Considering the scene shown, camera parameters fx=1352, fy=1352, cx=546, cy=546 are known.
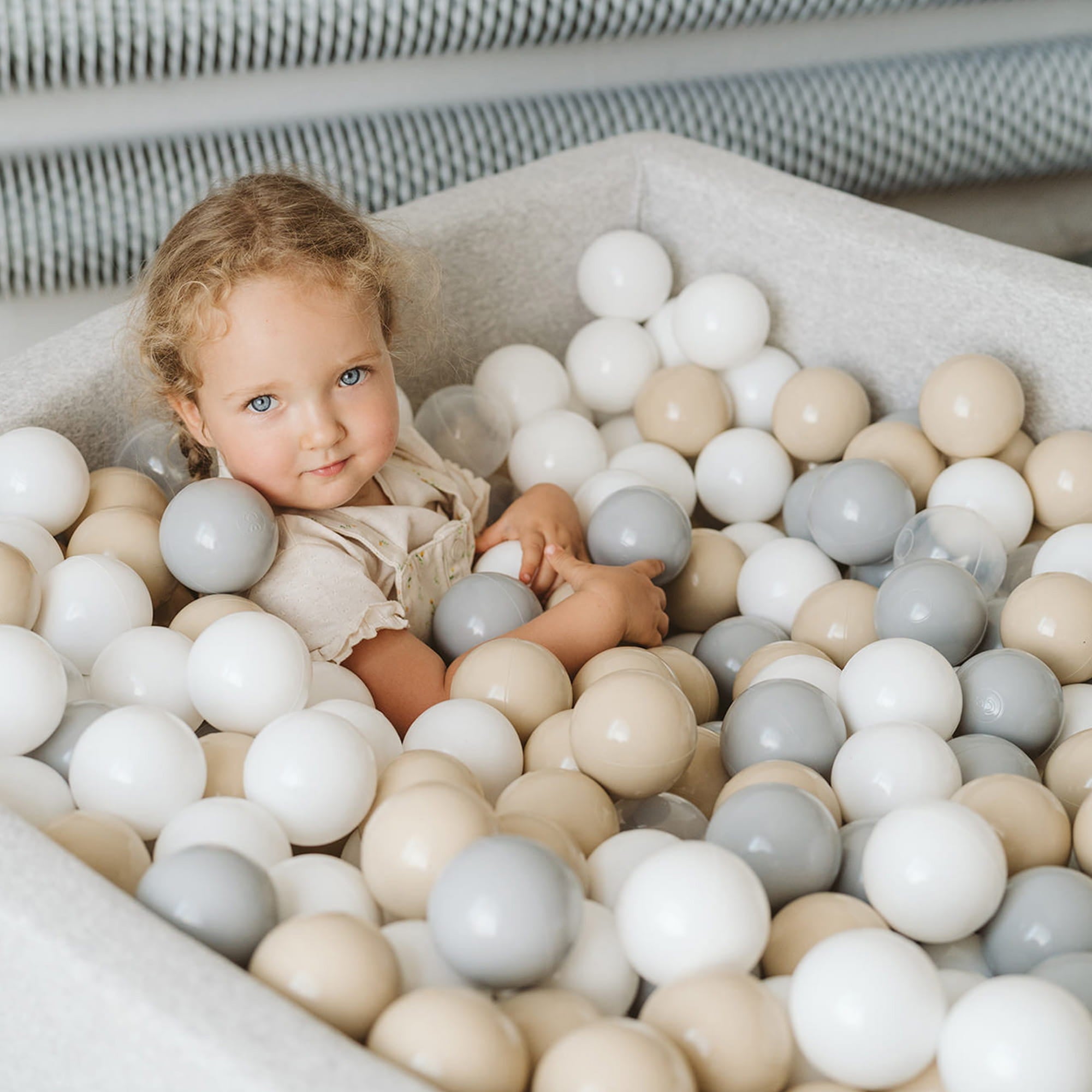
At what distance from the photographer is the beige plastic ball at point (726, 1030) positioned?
2.27 feet

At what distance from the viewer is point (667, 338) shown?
155 centimetres

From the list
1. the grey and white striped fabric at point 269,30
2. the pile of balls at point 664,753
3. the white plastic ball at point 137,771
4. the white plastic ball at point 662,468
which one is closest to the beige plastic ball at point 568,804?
A: the pile of balls at point 664,753

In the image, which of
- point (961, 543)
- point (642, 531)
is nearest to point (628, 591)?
point (642, 531)

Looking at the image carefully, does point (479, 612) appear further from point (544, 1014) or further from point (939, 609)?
point (544, 1014)

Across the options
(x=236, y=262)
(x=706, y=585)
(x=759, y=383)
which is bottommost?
(x=706, y=585)

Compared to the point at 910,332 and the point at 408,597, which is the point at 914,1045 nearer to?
the point at 408,597

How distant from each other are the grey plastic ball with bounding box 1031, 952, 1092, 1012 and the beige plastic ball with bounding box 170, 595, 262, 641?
24.2 inches

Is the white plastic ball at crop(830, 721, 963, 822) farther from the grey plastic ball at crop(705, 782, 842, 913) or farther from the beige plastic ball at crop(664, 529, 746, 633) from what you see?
the beige plastic ball at crop(664, 529, 746, 633)

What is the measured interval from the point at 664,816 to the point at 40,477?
58 centimetres

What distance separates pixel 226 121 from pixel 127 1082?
4.77 feet

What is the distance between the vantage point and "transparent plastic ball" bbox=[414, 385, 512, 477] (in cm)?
143

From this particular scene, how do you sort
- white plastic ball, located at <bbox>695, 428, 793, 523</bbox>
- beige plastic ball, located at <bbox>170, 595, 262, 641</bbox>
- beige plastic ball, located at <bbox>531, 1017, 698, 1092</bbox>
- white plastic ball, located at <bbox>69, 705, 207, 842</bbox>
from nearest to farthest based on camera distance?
beige plastic ball, located at <bbox>531, 1017, 698, 1092</bbox>, white plastic ball, located at <bbox>69, 705, 207, 842</bbox>, beige plastic ball, located at <bbox>170, 595, 262, 641</bbox>, white plastic ball, located at <bbox>695, 428, 793, 523</bbox>

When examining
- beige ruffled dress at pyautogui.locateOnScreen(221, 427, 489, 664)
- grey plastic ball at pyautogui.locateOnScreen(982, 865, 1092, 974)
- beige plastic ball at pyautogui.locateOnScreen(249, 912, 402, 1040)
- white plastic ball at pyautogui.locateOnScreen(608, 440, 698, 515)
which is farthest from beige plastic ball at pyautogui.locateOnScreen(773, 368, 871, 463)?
beige plastic ball at pyautogui.locateOnScreen(249, 912, 402, 1040)

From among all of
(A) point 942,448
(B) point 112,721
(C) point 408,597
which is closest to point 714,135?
(A) point 942,448
